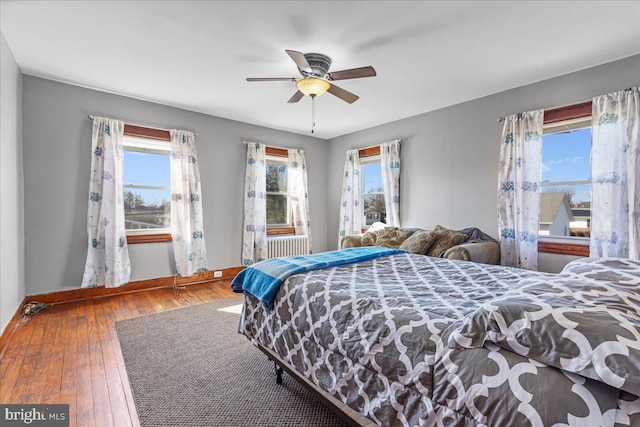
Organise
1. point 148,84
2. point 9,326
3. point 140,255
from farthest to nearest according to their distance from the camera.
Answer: point 140,255, point 148,84, point 9,326

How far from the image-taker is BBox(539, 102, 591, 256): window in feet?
10.2

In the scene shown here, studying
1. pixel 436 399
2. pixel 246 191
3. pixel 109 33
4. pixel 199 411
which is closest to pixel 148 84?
pixel 109 33

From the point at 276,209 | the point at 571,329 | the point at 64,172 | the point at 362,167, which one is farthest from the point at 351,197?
the point at 571,329

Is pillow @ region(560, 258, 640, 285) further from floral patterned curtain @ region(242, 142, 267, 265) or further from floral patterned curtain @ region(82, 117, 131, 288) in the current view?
floral patterned curtain @ region(82, 117, 131, 288)

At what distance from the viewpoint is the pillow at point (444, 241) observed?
141 inches

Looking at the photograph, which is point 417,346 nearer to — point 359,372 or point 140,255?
point 359,372

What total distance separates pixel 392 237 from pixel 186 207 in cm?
298

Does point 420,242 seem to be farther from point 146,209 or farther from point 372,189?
point 146,209

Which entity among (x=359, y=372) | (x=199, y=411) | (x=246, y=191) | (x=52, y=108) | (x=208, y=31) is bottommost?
(x=199, y=411)

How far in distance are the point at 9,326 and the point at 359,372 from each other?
3.24m

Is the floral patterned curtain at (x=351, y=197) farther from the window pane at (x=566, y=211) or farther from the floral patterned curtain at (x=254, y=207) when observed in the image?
the window pane at (x=566, y=211)

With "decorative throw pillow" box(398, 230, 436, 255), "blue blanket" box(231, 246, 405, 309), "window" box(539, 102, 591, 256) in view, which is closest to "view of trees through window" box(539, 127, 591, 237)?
"window" box(539, 102, 591, 256)

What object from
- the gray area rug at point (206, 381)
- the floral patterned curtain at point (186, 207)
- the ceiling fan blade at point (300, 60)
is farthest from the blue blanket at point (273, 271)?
the floral patterned curtain at point (186, 207)

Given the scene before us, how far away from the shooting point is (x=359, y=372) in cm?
133
